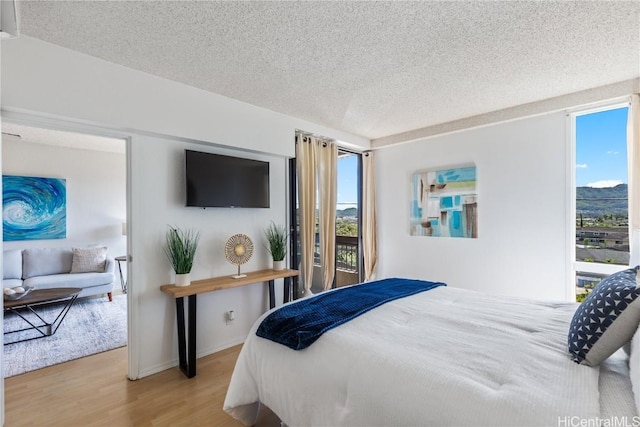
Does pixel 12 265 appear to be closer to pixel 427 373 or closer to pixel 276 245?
pixel 276 245

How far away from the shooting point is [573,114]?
2.98 metres

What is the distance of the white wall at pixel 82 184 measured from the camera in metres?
4.43

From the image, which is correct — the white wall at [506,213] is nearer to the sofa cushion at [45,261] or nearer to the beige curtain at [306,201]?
the beige curtain at [306,201]

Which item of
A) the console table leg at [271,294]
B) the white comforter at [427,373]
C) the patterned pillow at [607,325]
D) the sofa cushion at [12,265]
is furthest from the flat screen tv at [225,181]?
the sofa cushion at [12,265]

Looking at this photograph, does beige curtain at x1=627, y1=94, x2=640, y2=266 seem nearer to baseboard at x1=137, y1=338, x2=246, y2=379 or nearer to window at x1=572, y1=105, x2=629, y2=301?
window at x1=572, y1=105, x2=629, y2=301

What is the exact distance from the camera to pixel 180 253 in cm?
252

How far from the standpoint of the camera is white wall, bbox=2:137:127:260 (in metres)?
4.43

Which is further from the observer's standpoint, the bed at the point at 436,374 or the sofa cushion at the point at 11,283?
the sofa cushion at the point at 11,283

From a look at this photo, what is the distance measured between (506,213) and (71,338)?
15.9 ft

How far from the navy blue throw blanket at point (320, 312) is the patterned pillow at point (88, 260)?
4051 mm

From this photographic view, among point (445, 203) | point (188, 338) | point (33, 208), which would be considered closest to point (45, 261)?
point (33, 208)

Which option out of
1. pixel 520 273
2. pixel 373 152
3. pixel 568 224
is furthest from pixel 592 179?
pixel 373 152

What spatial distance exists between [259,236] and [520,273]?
2866mm

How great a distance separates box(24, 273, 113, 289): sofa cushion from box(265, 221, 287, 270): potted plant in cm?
283
